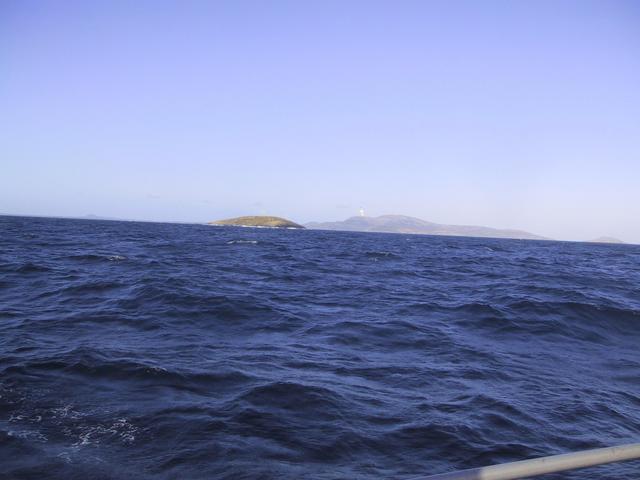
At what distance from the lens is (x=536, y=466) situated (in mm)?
2268

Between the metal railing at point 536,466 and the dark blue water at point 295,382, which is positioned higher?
the metal railing at point 536,466

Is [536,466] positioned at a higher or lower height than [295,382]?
higher

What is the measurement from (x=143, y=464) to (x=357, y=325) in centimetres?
755

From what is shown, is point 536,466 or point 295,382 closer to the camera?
point 536,466

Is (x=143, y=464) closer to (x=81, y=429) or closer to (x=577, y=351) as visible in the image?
(x=81, y=429)

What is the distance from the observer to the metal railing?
7.21 ft

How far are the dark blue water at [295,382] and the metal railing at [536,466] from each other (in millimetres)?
2794

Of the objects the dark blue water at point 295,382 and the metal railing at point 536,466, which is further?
the dark blue water at point 295,382

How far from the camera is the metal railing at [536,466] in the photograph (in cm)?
220

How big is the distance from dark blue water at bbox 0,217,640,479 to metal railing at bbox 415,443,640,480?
2.79m

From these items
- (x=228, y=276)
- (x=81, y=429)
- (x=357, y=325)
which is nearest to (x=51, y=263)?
(x=228, y=276)

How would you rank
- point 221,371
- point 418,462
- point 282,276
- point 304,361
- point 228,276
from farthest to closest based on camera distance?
point 282,276 < point 228,276 < point 304,361 < point 221,371 < point 418,462

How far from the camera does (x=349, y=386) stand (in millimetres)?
7250

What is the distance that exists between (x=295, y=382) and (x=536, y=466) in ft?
17.3
